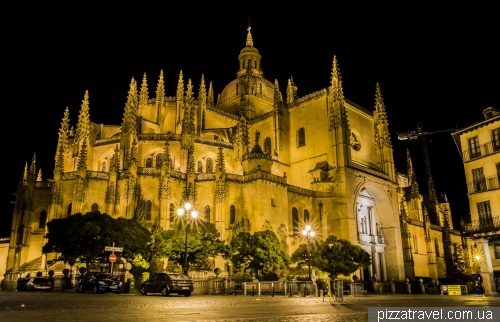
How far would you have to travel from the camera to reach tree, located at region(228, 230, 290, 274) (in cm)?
3095

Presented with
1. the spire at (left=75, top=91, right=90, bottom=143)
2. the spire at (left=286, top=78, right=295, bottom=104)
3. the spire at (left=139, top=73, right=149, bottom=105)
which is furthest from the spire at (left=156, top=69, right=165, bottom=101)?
the spire at (left=286, top=78, right=295, bottom=104)

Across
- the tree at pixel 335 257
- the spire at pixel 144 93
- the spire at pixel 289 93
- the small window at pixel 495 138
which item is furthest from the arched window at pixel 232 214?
the spire at pixel 289 93

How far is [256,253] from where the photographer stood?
3083cm

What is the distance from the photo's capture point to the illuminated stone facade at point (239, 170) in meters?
37.1

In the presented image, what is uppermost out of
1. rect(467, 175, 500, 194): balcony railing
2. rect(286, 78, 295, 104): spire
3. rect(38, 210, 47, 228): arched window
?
rect(286, 78, 295, 104): spire

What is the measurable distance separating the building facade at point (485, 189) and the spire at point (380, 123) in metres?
19.4

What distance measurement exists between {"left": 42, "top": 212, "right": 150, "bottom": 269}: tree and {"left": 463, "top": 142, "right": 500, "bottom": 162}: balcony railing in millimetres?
23931

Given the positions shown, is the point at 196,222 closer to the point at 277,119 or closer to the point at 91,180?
the point at 91,180

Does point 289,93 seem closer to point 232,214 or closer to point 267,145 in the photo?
point 267,145

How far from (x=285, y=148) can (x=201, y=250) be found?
73.3ft

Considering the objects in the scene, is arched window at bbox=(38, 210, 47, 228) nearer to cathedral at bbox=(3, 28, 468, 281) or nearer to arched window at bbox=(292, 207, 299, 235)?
cathedral at bbox=(3, 28, 468, 281)

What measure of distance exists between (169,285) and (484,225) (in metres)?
22.1

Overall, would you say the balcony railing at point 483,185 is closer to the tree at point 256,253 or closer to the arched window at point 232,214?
the tree at point 256,253

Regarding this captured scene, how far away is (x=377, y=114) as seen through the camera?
55.4m
